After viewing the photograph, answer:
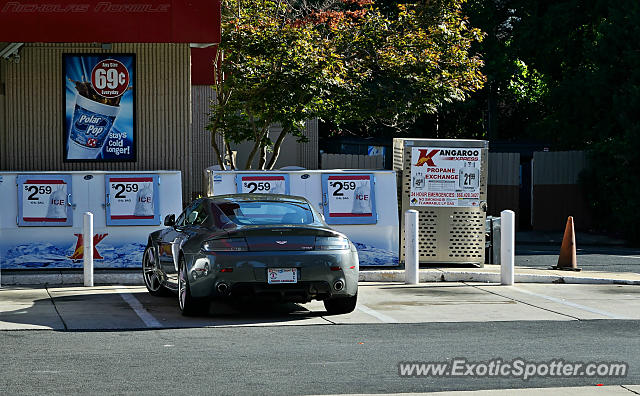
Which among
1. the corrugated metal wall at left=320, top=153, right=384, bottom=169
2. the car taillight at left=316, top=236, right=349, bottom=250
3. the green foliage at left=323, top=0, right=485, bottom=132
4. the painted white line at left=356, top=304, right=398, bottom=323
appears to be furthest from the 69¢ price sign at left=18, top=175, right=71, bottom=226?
the corrugated metal wall at left=320, top=153, right=384, bottom=169

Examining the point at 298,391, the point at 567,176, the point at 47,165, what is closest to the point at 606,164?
the point at 567,176

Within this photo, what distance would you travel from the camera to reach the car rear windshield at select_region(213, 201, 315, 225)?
11.6 metres

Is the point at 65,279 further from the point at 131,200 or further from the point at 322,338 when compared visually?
the point at 322,338

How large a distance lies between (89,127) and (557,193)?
17.7 meters

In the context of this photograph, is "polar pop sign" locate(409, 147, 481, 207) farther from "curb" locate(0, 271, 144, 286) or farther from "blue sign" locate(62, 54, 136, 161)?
"blue sign" locate(62, 54, 136, 161)

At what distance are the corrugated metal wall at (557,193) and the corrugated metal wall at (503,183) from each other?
22.3 inches

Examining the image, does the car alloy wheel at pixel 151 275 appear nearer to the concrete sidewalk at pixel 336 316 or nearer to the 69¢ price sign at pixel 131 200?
the concrete sidewalk at pixel 336 316

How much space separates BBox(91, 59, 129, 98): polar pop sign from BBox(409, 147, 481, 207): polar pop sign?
495cm

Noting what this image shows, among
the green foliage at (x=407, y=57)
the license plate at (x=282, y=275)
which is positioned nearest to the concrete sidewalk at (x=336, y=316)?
the license plate at (x=282, y=275)

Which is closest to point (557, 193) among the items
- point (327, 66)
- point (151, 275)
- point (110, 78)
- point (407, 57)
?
point (407, 57)

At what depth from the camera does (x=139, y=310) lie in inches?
473

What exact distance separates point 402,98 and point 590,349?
55.6ft

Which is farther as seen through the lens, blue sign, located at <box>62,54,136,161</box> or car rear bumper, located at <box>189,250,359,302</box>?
blue sign, located at <box>62,54,136,161</box>

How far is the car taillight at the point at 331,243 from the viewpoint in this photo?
1132cm
